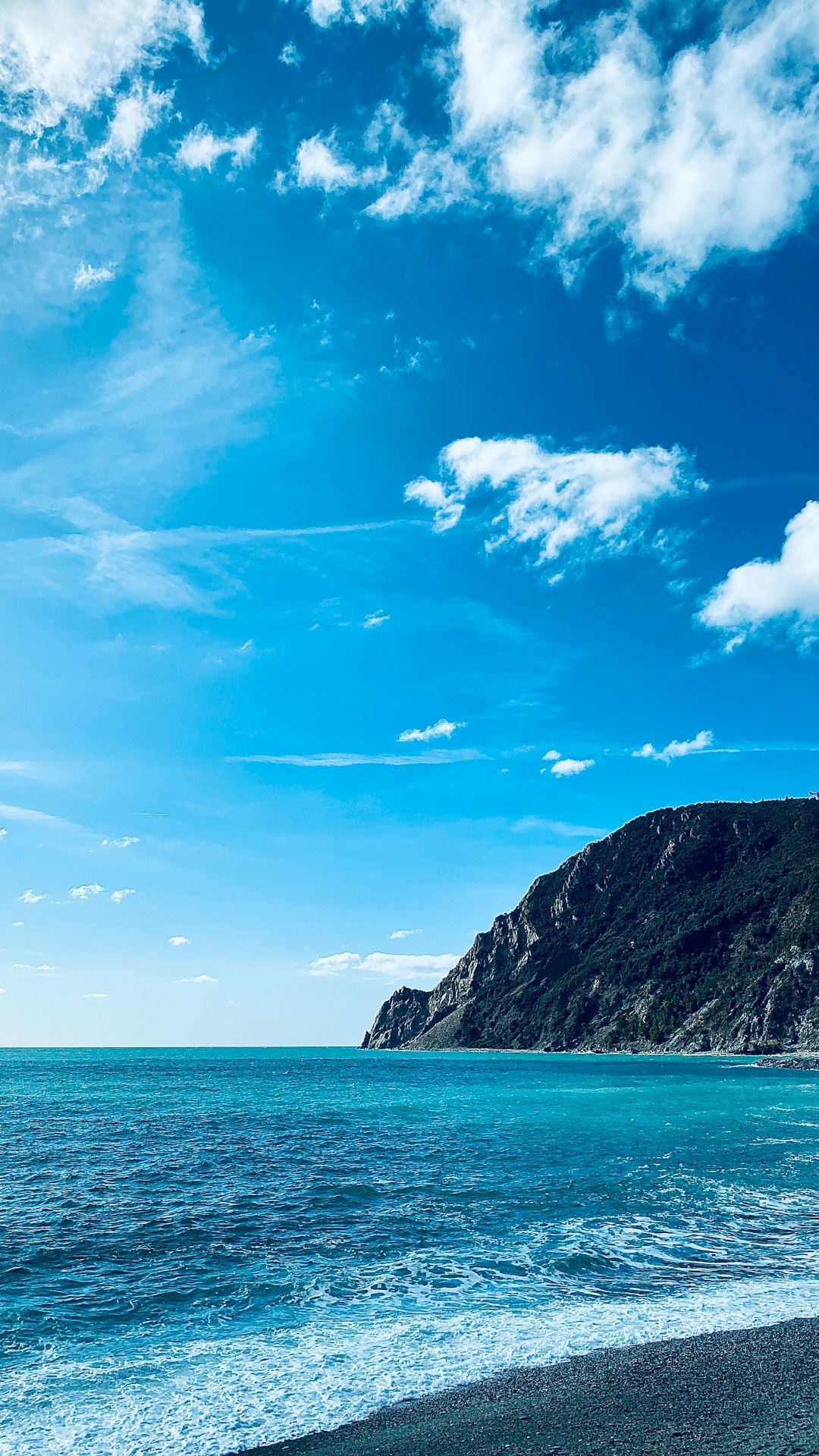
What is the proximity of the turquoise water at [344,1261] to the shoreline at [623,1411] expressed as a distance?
86cm

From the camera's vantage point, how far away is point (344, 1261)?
71.9ft

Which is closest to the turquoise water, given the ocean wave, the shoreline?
the ocean wave

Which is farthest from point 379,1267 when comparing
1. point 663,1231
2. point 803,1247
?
point 803,1247

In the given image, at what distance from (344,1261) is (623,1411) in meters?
11.9

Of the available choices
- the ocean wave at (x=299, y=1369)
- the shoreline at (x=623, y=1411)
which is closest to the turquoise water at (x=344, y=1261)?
the ocean wave at (x=299, y=1369)

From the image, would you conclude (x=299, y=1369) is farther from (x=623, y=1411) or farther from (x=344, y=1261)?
(x=344, y=1261)

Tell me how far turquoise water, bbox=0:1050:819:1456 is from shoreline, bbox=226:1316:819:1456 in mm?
859

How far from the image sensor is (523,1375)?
1412 centimetres

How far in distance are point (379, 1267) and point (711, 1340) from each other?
9.59 m

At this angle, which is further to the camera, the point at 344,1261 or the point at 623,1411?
the point at 344,1261

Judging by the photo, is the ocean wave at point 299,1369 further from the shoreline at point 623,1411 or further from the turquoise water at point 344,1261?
the shoreline at point 623,1411

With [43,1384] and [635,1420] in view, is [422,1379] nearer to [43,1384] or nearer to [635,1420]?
[635,1420]

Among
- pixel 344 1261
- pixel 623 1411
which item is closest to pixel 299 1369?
pixel 623 1411

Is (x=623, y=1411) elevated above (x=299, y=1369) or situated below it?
above
